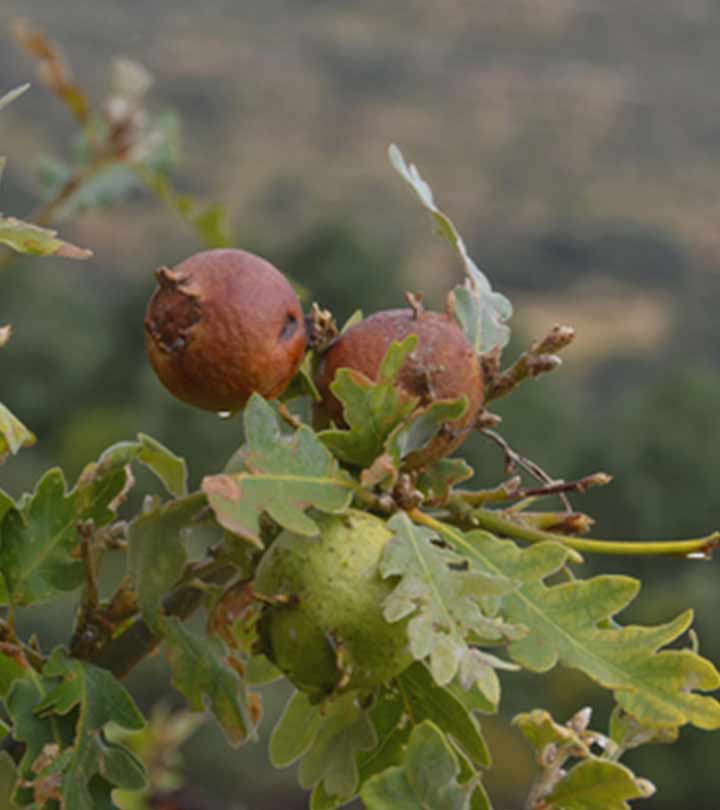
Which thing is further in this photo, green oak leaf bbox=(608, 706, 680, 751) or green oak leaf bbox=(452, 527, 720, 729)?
green oak leaf bbox=(608, 706, 680, 751)

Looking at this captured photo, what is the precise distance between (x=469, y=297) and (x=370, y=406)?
0.27m

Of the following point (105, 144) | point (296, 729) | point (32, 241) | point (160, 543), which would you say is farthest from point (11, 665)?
point (105, 144)

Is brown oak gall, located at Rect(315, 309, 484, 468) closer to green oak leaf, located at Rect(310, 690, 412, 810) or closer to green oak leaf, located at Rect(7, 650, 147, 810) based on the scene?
green oak leaf, located at Rect(310, 690, 412, 810)

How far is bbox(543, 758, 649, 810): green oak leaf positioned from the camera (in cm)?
120

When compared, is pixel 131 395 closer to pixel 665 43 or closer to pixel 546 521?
pixel 546 521

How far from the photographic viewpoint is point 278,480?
1.13m

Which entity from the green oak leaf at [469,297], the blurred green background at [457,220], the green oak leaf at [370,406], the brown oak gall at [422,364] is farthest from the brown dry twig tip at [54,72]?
the blurred green background at [457,220]

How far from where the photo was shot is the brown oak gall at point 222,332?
1252 mm

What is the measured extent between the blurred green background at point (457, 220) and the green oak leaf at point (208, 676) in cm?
1209

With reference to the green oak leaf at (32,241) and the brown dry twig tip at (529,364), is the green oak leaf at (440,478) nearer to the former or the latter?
the brown dry twig tip at (529,364)

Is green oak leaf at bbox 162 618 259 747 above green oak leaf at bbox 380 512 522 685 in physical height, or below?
below

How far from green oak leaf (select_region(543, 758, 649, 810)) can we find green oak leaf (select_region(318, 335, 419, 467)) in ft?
1.14

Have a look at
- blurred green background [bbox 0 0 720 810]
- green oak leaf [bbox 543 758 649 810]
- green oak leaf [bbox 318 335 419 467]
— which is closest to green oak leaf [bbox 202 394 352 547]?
green oak leaf [bbox 318 335 419 467]

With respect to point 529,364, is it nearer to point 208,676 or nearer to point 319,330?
point 319,330
